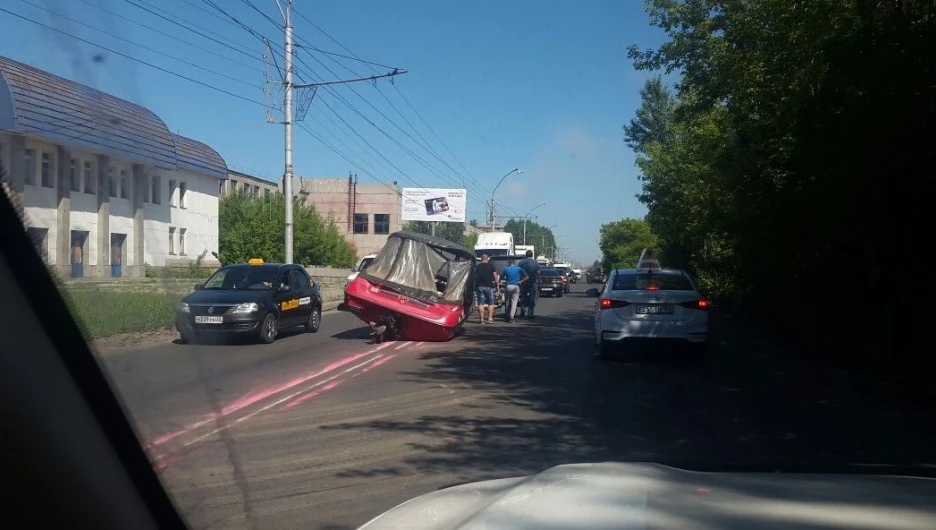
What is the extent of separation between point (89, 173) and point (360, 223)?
67513 millimetres

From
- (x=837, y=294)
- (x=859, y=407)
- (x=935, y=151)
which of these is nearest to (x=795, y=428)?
(x=859, y=407)

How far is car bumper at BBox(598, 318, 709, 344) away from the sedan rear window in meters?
0.63

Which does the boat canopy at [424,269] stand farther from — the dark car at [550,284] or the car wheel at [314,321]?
the dark car at [550,284]

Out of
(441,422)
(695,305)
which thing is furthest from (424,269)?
(441,422)

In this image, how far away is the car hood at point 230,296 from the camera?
554 inches

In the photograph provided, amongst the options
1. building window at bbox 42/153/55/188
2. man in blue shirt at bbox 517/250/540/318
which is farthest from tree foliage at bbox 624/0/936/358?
building window at bbox 42/153/55/188

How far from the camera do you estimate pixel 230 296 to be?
1466 cm

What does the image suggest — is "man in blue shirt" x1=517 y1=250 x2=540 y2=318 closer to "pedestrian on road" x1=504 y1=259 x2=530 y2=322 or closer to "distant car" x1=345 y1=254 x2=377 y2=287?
"pedestrian on road" x1=504 y1=259 x2=530 y2=322

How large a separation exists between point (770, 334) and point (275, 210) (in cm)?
3236

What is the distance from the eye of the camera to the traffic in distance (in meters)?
12.1

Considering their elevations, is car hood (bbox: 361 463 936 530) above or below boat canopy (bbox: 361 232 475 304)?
below

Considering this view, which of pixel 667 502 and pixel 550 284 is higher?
pixel 667 502

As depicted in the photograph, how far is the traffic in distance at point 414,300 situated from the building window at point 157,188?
5185mm

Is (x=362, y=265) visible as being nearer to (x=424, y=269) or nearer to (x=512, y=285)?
(x=424, y=269)
